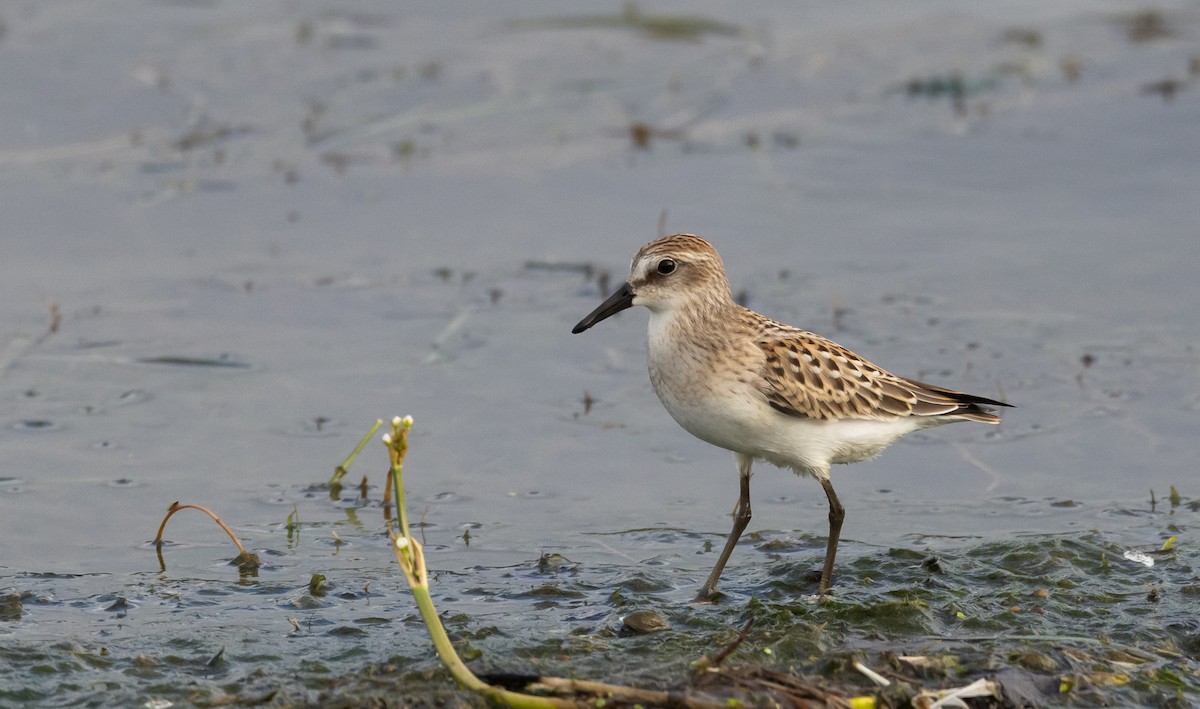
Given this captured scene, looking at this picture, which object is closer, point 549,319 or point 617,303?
point 617,303

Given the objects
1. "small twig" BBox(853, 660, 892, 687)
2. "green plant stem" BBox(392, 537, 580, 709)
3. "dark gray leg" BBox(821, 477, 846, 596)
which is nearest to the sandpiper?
"dark gray leg" BBox(821, 477, 846, 596)

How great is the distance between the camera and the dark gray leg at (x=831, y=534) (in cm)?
742

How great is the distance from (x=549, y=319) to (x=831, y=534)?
4339 mm

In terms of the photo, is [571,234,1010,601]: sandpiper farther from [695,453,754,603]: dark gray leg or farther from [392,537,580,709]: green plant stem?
[392,537,580,709]: green plant stem

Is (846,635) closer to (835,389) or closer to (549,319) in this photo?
(835,389)

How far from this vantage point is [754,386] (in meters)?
7.30

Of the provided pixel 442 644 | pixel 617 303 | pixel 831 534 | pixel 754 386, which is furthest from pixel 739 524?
pixel 442 644

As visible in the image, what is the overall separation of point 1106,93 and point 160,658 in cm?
1190

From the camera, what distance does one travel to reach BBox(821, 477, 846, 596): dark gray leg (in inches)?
292

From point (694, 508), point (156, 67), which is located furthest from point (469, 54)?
point (694, 508)

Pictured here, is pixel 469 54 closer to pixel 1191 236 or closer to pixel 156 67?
pixel 156 67

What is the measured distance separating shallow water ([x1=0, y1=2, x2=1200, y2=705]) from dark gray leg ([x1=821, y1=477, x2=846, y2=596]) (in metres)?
0.16

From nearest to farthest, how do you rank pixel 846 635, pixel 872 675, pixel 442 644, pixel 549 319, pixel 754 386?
pixel 442 644
pixel 872 675
pixel 846 635
pixel 754 386
pixel 549 319

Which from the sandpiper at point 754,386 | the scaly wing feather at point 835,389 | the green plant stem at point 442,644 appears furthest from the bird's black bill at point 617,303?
the green plant stem at point 442,644
